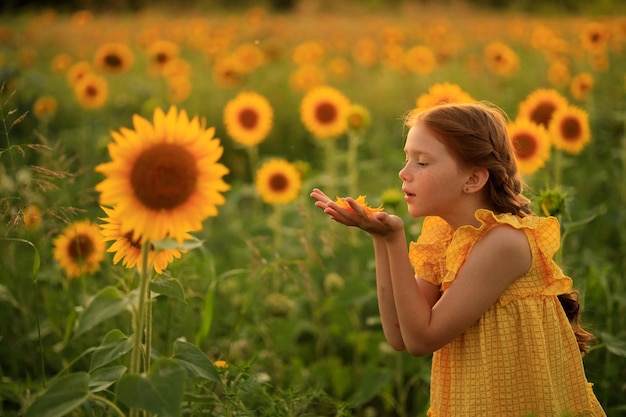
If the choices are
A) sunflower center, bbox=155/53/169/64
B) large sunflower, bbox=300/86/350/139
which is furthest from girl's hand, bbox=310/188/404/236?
sunflower center, bbox=155/53/169/64

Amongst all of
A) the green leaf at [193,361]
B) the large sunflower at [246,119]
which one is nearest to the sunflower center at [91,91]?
the large sunflower at [246,119]

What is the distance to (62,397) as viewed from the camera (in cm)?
116

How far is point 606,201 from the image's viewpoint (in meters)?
3.35

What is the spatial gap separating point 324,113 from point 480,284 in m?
2.17

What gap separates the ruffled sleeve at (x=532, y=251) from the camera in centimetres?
144

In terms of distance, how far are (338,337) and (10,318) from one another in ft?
3.84

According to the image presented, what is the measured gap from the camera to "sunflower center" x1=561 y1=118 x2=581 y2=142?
2658 millimetres

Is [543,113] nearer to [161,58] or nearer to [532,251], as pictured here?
[532,251]

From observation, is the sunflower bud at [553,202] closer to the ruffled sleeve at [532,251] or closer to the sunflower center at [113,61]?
the ruffled sleeve at [532,251]

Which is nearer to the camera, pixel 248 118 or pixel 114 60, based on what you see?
pixel 248 118

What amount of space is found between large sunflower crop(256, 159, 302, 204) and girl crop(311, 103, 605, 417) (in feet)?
4.75

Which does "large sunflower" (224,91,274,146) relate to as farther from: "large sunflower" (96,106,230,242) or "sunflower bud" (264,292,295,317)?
"large sunflower" (96,106,230,242)

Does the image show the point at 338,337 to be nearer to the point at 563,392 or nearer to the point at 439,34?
the point at 563,392

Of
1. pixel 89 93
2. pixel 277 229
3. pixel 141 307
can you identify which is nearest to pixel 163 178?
pixel 141 307
